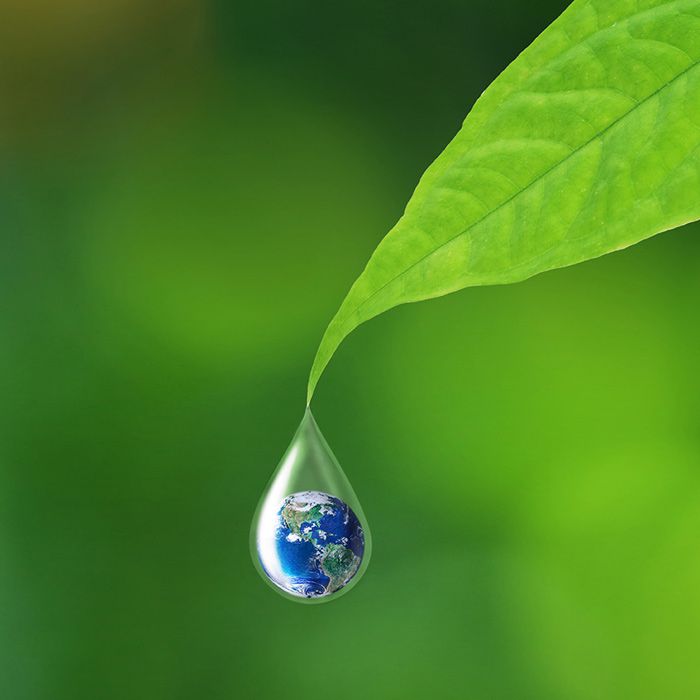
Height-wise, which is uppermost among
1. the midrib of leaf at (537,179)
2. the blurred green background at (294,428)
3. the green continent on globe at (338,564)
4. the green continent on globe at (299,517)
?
the midrib of leaf at (537,179)

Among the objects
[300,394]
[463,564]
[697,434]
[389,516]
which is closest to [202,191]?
[300,394]

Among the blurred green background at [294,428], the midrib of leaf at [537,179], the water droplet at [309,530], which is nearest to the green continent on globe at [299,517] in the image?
the water droplet at [309,530]

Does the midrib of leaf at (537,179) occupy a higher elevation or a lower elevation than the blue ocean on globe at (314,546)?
higher

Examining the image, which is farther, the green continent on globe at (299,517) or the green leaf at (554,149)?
the green continent on globe at (299,517)

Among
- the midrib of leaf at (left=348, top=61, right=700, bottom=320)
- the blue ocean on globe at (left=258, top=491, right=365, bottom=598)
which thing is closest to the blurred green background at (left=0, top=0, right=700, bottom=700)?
the blue ocean on globe at (left=258, top=491, right=365, bottom=598)

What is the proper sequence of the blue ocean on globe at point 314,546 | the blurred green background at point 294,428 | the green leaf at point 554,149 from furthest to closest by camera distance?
the blurred green background at point 294,428 < the blue ocean on globe at point 314,546 < the green leaf at point 554,149

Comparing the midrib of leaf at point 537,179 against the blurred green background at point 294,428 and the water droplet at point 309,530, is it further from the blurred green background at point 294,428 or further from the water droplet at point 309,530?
the blurred green background at point 294,428

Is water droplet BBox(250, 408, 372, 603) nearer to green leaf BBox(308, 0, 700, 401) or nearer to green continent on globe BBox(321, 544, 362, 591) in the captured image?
green continent on globe BBox(321, 544, 362, 591)

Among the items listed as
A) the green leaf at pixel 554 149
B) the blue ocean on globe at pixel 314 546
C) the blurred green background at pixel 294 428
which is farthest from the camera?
the blurred green background at pixel 294 428
